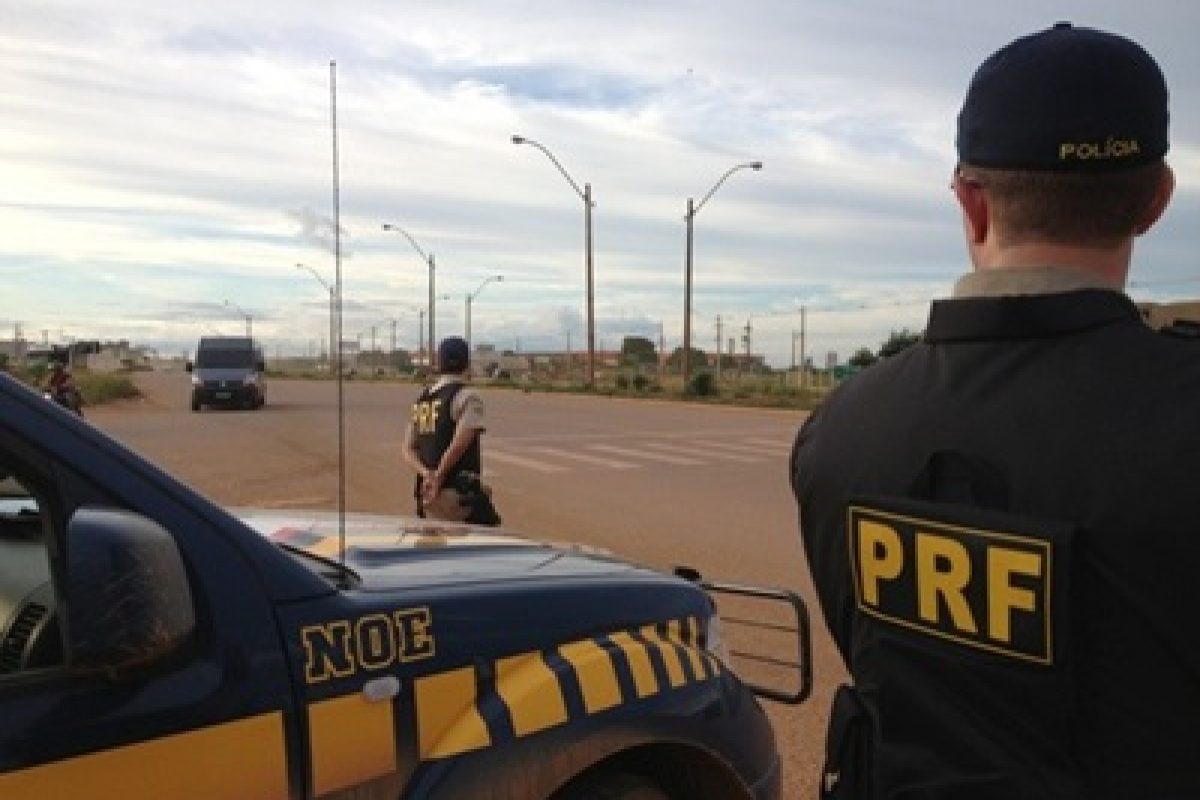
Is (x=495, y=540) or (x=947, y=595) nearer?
(x=947, y=595)

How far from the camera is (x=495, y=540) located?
10.8ft

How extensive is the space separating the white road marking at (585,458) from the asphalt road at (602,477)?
3 centimetres

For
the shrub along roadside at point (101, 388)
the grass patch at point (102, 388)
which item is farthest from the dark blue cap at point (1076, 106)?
the grass patch at point (102, 388)

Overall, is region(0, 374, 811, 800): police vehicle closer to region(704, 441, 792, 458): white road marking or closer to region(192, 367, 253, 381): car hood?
region(704, 441, 792, 458): white road marking

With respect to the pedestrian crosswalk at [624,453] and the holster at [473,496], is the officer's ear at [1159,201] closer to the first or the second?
the holster at [473,496]

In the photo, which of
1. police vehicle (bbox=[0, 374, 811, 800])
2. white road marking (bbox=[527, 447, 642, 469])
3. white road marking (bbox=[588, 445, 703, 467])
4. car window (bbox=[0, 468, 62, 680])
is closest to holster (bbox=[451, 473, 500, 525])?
police vehicle (bbox=[0, 374, 811, 800])

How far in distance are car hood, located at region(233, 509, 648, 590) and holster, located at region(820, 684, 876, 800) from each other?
3.62 ft

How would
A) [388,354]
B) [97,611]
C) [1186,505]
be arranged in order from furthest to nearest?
[388,354]
[97,611]
[1186,505]

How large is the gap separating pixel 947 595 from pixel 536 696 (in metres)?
1.17

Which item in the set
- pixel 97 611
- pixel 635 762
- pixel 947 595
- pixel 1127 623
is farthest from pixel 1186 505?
pixel 635 762

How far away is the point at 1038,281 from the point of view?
1.42 meters

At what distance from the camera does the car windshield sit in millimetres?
33750

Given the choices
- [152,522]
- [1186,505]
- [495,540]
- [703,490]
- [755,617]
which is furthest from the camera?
[703,490]

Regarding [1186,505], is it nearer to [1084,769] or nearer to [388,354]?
[1084,769]
